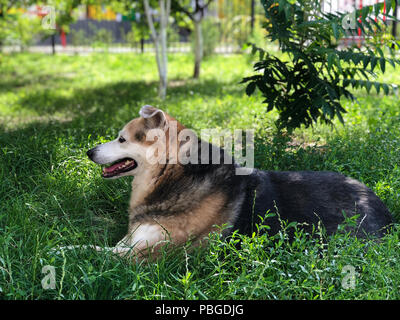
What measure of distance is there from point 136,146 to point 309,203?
4.63 feet

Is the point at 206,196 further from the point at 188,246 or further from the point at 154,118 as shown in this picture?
the point at 154,118

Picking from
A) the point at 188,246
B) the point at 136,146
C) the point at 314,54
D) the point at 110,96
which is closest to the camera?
the point at 188,246

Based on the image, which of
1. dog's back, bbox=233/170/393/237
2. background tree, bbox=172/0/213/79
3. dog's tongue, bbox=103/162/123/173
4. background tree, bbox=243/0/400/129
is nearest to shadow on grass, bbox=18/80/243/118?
background tree, bbox=172/0/213/79

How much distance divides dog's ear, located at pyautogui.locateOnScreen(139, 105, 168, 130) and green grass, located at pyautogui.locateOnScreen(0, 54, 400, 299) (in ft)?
2.96

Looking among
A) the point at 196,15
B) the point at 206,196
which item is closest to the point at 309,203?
the point at 206,196

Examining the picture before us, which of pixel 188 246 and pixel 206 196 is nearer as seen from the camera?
pixel 188 246

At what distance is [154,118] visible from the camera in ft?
11.7

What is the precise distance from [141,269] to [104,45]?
17724mm

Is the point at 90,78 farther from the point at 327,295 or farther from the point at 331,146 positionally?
the point at 327,295

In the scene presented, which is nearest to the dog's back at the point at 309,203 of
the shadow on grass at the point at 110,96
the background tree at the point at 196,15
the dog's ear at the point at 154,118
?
the dog's ear at the point at 154,118

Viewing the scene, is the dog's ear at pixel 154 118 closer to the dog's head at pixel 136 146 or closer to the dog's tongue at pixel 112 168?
the dog's head at pixel 136 146

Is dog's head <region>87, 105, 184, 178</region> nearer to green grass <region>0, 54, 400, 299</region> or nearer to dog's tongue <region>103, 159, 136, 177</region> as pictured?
dog's tongue <region>103, 159, 136, 177</region>

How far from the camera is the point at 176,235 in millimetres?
3389

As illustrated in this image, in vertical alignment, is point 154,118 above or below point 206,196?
above
